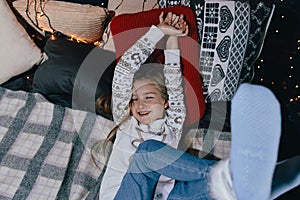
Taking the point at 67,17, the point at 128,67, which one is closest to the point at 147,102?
the point at 128,67

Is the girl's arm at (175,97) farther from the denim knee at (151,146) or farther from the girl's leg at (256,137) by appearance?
the girl's leg at (256,137)

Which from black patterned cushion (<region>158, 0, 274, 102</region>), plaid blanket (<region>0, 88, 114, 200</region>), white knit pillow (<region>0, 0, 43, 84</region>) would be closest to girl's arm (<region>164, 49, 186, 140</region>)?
black patterned cushion (<region>158, 0, 274, 102</region>)

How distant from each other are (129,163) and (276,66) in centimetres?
66

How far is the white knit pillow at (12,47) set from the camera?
1.78 meters

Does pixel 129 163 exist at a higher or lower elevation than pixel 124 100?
lower

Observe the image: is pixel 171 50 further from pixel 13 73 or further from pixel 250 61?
pixel 13 73

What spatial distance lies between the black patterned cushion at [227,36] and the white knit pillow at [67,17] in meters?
0.29

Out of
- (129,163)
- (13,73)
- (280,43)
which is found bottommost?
(129,163)

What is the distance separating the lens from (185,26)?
1.58 meters

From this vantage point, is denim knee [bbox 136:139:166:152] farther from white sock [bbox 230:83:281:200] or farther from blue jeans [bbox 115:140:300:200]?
white sock [bbox 230:83:281:200]

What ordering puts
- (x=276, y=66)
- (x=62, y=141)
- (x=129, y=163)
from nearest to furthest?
(x=129, y=163), (x=62, y=141), (x=276, y=66)

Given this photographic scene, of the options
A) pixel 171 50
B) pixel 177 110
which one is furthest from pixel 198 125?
pixel 171 50

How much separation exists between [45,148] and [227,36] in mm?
714

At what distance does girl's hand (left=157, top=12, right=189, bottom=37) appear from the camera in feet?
5.14
